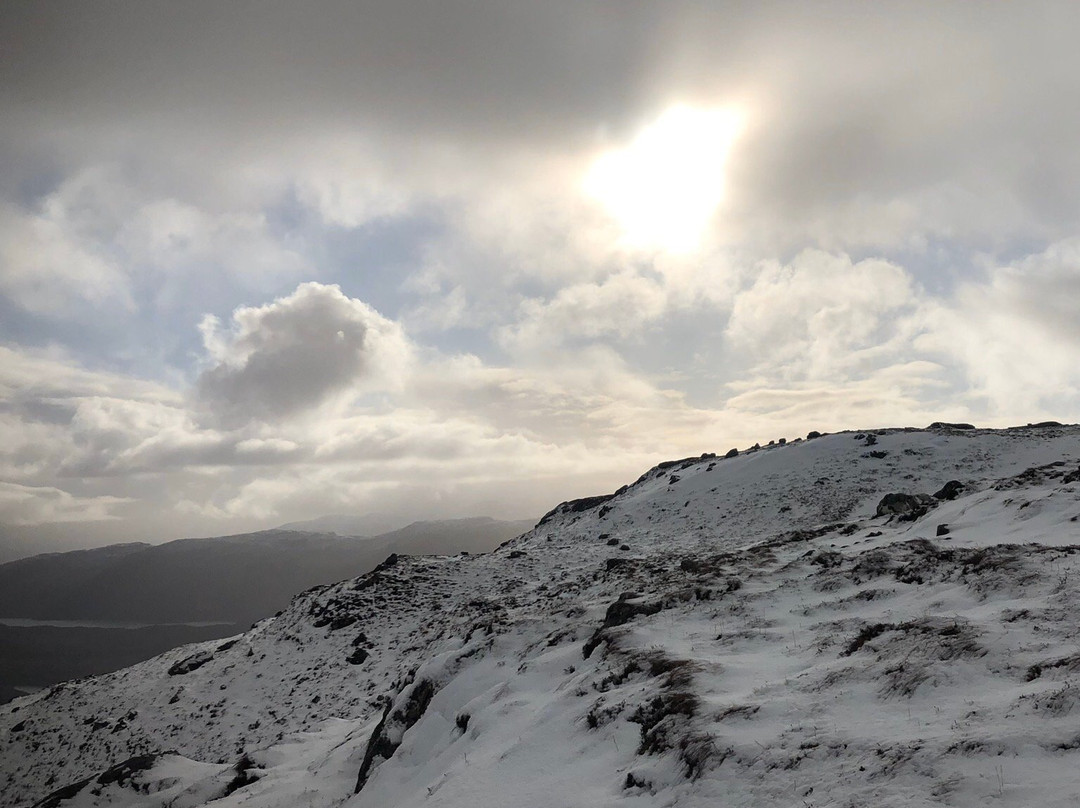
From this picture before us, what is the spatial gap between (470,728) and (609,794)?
560cm

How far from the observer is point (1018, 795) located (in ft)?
18.0

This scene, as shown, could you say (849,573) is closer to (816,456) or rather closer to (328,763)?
(328,763)

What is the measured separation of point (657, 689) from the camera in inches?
414

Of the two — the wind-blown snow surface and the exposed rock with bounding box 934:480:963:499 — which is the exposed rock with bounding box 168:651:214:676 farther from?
the exposed rock with bounding box 934:480:963:499

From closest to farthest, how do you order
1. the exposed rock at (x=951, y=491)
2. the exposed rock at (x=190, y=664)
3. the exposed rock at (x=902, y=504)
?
the exposed rock at (x=902, y=504)
the exposed rock at (x=951, y=491)
the exposed rock at (x=190, y=664)

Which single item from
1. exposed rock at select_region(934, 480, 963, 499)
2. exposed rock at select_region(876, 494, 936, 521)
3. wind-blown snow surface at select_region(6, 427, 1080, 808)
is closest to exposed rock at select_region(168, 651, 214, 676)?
wind-blown snow surface at select_region(6, 427, 1080, 808)

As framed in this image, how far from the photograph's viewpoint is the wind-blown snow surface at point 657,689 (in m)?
7.08

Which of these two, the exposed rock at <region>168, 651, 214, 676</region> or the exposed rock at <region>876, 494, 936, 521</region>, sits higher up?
the exposed rock at <region>876, 494, 936, 521</region>

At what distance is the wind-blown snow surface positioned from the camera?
23.2 ft

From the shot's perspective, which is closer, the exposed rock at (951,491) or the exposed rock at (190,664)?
the exposed rock at (951,491)

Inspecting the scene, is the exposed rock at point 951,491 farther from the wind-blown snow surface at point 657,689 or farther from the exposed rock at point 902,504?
the wind-blown snow surface at point 657,689

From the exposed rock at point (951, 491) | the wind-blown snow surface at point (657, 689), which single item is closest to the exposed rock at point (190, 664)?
the wind-blown snow surface at point (657, 689)

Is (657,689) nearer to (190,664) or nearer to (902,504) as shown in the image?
(902,504)

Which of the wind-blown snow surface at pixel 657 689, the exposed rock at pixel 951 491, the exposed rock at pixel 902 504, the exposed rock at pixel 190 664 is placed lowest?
the exposed rock at pixel 190 664
